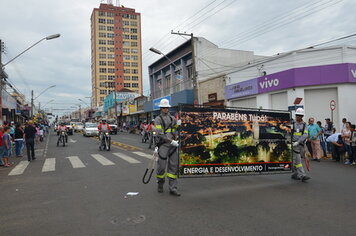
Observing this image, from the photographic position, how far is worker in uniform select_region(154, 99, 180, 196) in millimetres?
6348

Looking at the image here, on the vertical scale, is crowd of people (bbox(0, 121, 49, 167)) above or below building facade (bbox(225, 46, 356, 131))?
below

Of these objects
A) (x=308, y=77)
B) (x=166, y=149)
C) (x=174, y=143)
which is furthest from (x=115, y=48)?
(x=174, y=143)

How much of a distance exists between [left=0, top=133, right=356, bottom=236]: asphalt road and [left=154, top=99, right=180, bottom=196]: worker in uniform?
0.37 m

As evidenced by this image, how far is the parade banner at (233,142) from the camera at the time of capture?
266 inches

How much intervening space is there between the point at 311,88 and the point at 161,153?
15.2m

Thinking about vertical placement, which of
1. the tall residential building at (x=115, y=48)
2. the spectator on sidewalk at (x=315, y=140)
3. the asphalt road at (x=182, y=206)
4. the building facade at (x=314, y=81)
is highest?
the tall residential building at (x=115, y=48)

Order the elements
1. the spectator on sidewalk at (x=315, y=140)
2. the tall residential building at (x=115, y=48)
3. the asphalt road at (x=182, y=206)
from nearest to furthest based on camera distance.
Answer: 1. the asphalt road at (x=182, y=206)
2. the spectator on sidewalk at (x=315, y=140)
3. the tall residential building at (x=115, y=48)

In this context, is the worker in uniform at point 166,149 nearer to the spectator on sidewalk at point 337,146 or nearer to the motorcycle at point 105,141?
the spectator on sidewalk at point 337,146

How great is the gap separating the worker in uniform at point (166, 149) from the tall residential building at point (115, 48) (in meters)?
117

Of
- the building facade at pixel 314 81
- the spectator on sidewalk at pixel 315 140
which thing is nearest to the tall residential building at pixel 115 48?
the building facade at pixel 314 81

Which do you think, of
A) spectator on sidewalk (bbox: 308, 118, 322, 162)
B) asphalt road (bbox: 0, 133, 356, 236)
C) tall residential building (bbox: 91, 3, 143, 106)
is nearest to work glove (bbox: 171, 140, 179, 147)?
asphalt road (bbox: 0, 133, 356, 236)

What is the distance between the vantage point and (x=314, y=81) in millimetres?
17844

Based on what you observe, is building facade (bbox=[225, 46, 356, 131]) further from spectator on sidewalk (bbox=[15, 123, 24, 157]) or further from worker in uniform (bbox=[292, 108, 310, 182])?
spectator on sidewalk (bbox=[15, 123, 24, 157])

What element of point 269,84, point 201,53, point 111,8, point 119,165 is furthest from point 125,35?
point 119,165
